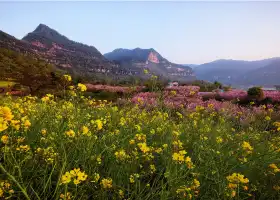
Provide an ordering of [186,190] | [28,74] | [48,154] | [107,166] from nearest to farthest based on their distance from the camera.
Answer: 1. [186,190]
2. [48,154]
3. [107,166]
4. [28,74]

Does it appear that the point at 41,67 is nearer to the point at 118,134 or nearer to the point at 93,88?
the point at 93,88

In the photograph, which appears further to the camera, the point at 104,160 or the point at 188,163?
the point at 104,160

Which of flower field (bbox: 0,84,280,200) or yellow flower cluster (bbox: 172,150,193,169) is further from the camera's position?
yellow flower cluster (bbox: 172,150,193,169)

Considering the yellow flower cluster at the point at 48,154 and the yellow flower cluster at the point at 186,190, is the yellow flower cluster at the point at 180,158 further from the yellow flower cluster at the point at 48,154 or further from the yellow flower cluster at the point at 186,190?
the yellow flower cluster at the point at 48,154

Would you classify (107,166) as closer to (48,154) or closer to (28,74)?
(48,154)

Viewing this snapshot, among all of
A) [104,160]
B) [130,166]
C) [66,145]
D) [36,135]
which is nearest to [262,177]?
[130,166]

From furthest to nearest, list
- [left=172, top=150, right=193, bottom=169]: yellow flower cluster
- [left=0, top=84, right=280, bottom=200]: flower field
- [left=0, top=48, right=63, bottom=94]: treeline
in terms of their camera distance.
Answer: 1. [left=0, top=48, right=63, bottom=94]: treeline
2. [left=172, top=150, right=193, bottom=169]: yellow flower cluster
3. [left=0, top=84, right=280, bottom=200]: flower field

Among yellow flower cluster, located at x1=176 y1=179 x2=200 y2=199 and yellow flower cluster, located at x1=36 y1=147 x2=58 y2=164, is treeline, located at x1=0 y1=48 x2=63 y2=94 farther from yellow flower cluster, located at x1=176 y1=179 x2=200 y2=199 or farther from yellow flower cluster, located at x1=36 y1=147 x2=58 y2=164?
yellow flower cluster, located at x1=176 y1=179 x2=200 y2=199

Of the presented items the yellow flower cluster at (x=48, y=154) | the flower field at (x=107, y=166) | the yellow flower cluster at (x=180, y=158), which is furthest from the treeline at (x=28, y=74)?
the yellow flower cluster at (x=180, y=158)

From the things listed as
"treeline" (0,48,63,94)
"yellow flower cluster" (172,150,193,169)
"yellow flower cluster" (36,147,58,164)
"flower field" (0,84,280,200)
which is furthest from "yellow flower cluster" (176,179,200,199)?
"treeline" (0,48,63,94)

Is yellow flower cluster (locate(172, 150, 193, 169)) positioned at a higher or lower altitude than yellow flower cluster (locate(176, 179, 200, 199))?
higher

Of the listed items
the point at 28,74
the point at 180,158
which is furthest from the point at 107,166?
the point at 28,74

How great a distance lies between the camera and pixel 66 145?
245 centimetres

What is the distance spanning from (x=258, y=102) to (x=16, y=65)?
15.9 meters
